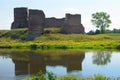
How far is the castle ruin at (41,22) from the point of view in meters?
80.8

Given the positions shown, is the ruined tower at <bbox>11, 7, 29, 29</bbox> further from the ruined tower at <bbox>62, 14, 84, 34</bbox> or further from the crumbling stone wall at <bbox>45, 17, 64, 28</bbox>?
the ruined tower at <bbox>62, 14, 84, 34</bbox>

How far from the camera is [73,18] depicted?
272 ft

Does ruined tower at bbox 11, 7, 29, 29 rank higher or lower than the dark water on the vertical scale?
higher

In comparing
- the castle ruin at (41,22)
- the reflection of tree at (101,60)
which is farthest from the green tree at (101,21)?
the reflection of tree at (101,60)

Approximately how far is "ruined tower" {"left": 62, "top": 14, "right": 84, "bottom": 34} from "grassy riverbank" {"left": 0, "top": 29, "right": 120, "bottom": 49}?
2168 millimetres

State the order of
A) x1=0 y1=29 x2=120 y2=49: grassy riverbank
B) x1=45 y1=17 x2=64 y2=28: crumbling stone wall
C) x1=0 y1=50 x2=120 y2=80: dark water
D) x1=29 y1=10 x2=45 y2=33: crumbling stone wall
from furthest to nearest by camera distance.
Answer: x1=45 y1=17 x2=64 y2=28: crumbling stone wall, x1=29 y1=10 x2=45 y2=33: crumbling stone wall, x1=0 y1=29 x2=120 y2=49: grassy riverbank, x1=0 y1=50 x2=120 y2=80: dark water

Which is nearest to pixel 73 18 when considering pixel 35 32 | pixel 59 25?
pixel 59 25

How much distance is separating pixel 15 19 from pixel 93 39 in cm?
2451

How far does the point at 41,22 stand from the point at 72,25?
293 inches

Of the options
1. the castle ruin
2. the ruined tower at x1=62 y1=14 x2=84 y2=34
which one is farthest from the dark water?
the ruined tower at x1=62 y1=14 x2=84 y2=34

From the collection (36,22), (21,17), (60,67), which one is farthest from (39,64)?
(21,17)

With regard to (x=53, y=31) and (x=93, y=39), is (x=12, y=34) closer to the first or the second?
(x=53, y=31)

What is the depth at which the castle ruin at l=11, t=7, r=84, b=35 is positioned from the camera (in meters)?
80.8

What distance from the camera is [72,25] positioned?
83.1m
